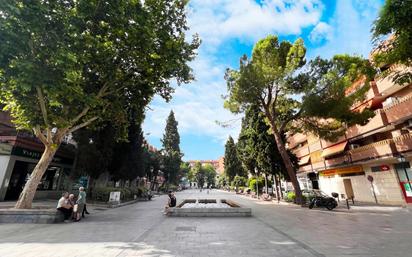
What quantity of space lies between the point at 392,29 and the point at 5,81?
15.6 metres

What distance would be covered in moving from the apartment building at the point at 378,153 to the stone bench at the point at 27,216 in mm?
20484

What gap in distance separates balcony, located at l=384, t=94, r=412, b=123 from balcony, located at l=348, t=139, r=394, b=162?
1.97 metres

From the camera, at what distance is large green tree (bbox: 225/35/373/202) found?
→ 1752cm

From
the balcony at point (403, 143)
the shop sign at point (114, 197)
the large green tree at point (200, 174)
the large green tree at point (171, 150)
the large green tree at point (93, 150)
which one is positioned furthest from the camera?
the large green tree at point (200, 174)

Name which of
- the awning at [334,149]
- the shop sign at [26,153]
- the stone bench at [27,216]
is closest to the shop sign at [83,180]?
the shop sign at [26,153]

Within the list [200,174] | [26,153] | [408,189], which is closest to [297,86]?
[408,189]

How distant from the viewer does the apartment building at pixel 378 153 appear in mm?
18016

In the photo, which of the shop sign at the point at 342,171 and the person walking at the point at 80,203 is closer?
the person walking at the point at 80,203

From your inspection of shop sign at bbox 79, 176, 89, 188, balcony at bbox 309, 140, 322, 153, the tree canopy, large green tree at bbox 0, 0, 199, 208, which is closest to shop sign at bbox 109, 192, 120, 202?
large green tree at bbox 0, 0, 199, 208

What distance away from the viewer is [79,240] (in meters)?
7.06

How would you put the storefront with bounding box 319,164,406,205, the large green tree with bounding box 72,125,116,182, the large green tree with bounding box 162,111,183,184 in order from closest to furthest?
the storefront with bounding box 319,164,406,205 → the large green tree with bounding box 72,125,116,182 → the large green tree with bounding box 162,111,183,184

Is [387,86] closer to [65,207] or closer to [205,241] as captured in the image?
[205,241]

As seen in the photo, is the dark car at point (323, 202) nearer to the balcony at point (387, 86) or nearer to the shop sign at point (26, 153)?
the balcony at point (387, 86)

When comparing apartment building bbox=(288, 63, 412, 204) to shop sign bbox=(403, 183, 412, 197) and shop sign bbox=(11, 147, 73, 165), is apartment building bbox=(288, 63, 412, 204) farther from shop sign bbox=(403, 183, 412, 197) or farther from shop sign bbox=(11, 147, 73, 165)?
shop sign bbox=(11, 147, 73, 165)
